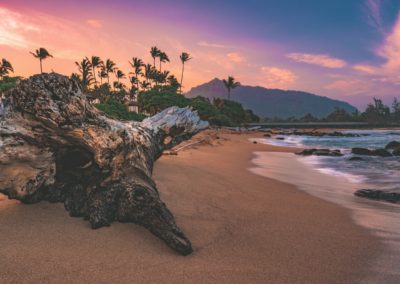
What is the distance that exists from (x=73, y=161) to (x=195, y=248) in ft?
6.40

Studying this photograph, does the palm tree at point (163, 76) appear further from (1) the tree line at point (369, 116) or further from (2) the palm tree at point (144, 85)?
(1) the tree line at point (369, 116)

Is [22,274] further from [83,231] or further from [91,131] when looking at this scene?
[91,131]

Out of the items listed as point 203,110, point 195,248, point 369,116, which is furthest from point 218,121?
point 369,116

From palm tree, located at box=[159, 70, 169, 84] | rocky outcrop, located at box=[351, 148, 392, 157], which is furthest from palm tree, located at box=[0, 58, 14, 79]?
rocky outcrop, located at box=[351, 148, 392, 157]

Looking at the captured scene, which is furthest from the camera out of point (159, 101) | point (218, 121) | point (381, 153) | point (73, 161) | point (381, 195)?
point (218, 121)

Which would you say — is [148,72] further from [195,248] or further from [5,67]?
[195,248]

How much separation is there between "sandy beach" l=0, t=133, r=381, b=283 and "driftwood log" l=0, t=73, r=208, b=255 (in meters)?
0.18

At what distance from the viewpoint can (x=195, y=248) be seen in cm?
328

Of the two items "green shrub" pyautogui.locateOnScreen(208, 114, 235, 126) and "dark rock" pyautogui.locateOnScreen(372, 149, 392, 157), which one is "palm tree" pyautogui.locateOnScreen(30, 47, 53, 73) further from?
"dark rock" pyautogui.locateOnScreen(372, 149, 392, 157)

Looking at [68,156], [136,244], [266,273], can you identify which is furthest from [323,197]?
[68,156]

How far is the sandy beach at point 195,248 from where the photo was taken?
270cm

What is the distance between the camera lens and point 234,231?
Answer: 387cm

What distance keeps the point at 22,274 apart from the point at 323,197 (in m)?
5.98

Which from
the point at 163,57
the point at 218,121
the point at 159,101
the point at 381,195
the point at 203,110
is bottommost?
the point at 381,195
